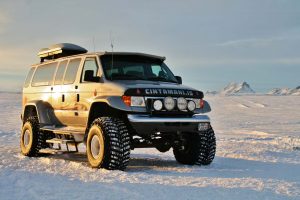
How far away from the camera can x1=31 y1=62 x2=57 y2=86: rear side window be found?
1065 cm

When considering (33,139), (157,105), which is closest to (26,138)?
(33,139)

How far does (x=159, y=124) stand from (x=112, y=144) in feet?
2.89

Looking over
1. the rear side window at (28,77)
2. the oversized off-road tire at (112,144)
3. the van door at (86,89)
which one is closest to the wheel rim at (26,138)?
the rear side window at (28,77)

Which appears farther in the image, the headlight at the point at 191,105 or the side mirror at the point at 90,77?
the side mirror at the point at 90,77

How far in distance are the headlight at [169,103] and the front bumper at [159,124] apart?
20 cm

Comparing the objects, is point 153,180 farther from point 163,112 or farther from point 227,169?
point 227,169

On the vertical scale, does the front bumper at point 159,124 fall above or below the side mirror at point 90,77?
below

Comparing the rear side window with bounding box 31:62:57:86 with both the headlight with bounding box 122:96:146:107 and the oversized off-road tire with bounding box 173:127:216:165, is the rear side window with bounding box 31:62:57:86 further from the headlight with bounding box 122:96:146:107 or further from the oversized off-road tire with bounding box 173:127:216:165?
the oversized off-road tire with bounding box 173:127:216:165

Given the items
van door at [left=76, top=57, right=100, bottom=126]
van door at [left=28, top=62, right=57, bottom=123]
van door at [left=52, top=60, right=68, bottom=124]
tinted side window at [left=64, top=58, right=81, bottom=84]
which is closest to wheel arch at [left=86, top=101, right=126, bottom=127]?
van door at [left=76, top=57, right=100, bottom=126]

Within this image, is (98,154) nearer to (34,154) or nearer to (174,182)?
(174,182)

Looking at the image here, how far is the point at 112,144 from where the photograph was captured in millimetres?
7523

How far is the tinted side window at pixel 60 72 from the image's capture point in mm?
10022

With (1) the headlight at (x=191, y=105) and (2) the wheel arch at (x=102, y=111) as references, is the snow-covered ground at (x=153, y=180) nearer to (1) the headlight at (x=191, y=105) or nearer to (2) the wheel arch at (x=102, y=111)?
(2) the wheel arch at (x=102, y=111)

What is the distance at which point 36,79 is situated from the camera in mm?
11453
